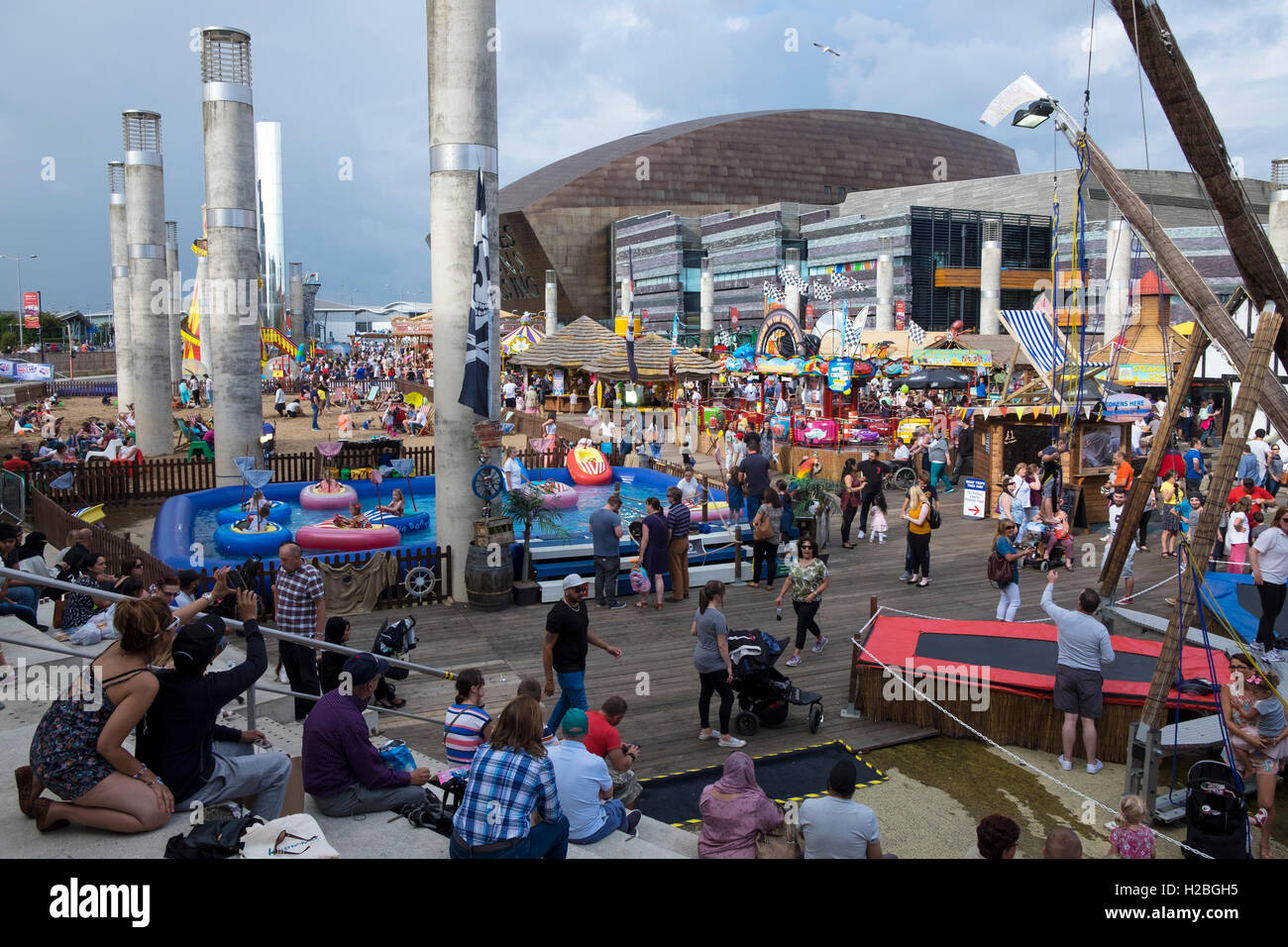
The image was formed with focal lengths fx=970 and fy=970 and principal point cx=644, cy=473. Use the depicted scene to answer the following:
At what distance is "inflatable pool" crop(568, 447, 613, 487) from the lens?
76.2ft

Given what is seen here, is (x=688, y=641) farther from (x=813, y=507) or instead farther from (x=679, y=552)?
(x=813, y=507)

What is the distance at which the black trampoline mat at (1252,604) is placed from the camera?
10.2 m

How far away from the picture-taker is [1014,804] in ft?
23.6

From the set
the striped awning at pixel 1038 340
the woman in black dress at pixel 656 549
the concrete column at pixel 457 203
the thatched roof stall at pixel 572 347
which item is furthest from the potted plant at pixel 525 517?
the thatched roof stall at pixel 572 347

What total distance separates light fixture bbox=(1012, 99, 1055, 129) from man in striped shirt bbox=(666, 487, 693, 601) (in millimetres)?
5912

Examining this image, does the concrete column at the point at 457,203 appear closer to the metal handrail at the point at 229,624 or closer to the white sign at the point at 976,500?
the metal handrail at the point at 229,624

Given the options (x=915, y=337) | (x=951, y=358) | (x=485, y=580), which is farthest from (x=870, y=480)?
(x=915, y=337)

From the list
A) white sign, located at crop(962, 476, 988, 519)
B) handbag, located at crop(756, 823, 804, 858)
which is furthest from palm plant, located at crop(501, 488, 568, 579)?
white sign, located at crop(962, 476, 988, 519)

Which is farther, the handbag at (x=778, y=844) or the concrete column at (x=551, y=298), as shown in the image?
the concrete column at (x=551, y=298)

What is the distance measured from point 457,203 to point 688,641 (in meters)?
6.52

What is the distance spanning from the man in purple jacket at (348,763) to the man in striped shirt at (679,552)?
24.4ft

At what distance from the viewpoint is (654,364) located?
2930cm

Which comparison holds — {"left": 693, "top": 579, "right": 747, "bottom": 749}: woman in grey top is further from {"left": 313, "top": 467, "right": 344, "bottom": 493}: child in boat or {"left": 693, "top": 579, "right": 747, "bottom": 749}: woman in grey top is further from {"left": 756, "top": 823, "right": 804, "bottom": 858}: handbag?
{"left": 313, "top": 467, "right": 344, "bottom": 493}: child in boat
